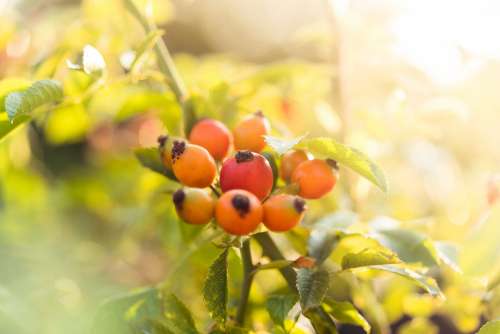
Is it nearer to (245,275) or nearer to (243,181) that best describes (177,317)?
(245,275)

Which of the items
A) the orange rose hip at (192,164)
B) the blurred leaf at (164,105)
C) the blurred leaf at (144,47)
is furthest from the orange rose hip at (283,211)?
the blurred leaf at (164,105)

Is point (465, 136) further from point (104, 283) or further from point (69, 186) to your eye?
point (69, 186)

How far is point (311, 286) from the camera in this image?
1009mm

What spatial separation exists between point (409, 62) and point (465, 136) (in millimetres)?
524

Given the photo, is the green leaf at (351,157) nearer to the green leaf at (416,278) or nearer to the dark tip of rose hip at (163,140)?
the green leaf at (416,278)

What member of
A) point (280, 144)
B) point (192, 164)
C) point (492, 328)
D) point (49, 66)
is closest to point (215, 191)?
point (192, 164)

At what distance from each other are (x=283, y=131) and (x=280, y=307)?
47 centimetres

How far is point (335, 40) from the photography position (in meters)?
1.64

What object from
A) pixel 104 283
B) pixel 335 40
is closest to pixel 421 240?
pixel 335 40

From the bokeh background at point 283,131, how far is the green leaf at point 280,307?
0.73 feet

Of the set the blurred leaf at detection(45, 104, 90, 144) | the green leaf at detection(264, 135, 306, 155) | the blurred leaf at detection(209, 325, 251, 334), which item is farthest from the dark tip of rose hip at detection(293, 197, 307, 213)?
the blurred leaf at detection(45, 104, 90, 144)

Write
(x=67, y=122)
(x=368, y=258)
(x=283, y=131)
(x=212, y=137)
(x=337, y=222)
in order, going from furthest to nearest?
1. (x=67, y=122)
2. (x=283, y=131)
3. (x=337, y=222)
4. (x=212, y=137)
5. (x=368, y=258)

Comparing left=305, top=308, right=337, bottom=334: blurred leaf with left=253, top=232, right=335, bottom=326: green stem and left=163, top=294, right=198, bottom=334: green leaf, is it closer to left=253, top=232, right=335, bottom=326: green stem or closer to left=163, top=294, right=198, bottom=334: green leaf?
left=253, top=232, right=335, bottom=326: green stem

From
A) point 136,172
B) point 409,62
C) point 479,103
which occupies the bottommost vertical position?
point 136,172
